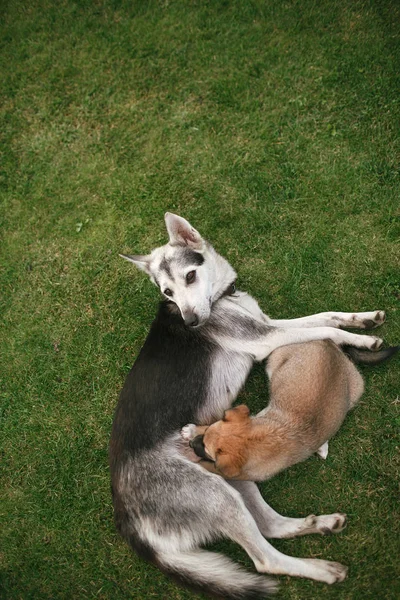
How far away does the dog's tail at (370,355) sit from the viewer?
4613 millimetres

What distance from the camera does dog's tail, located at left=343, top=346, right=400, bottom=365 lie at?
4.61 m

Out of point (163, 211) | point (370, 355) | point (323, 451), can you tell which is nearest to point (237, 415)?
point (323, 451)

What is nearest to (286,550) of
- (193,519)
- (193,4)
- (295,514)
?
(295,514)

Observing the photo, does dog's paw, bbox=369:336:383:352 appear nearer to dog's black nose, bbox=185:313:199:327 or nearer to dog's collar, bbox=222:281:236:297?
dog's collar, bbox=222:281:236:297

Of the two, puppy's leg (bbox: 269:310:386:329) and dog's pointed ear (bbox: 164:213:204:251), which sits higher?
dog's pointed ear (bbox: 164:213:204:251)

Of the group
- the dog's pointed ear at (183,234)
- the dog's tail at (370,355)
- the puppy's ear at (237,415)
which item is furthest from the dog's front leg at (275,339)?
the dog's pointed ear at (183,234)

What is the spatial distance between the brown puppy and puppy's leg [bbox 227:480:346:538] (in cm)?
36

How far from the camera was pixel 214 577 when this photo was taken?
12.9 feet

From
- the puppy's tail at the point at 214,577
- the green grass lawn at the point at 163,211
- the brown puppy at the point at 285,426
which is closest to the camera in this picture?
the puppy's tail at the point at 214,577

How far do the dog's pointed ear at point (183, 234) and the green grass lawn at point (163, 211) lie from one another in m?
1.02

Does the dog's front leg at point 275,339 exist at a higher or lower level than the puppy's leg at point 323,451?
higher

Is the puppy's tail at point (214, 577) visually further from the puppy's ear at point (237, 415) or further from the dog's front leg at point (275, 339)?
the dog's front leg at point (275, 339)

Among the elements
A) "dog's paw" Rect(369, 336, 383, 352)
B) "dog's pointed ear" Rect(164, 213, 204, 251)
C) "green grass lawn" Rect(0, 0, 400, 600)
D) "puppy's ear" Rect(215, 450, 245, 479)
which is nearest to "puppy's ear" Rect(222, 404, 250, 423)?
"puppy's ear" Rect(215, 450, 245, 479)

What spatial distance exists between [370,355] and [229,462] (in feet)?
5.81
